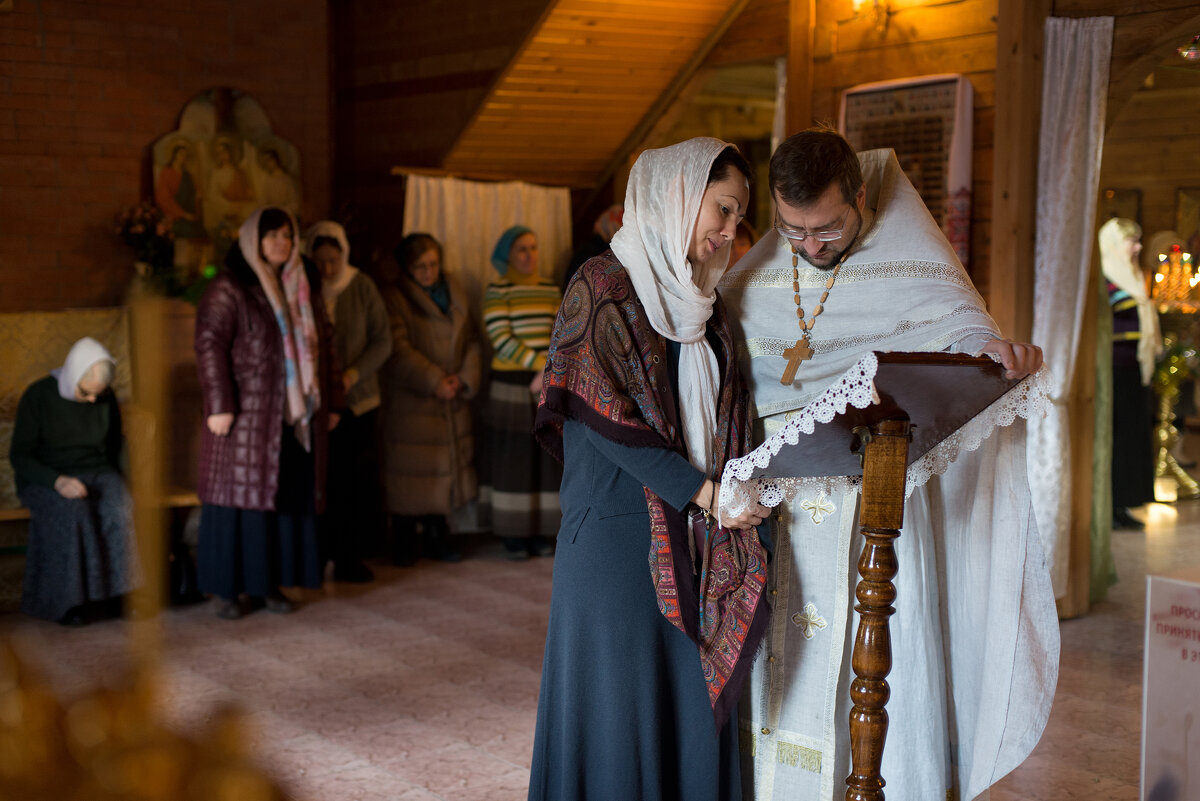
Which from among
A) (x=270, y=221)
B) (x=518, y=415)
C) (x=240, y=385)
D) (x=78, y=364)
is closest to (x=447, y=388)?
(x=518, y=415)

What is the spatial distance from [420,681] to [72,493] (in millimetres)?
1684

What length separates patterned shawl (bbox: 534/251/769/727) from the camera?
206 cm

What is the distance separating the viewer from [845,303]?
2324 millimetres

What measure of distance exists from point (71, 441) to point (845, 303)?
3.55m

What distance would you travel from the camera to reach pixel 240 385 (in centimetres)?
465

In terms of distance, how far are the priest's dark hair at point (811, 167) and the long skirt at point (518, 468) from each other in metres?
3.82

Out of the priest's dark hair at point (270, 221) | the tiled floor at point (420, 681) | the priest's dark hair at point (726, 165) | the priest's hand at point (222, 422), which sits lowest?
the tiled floor at point (420, 681)

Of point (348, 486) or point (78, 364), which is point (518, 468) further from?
point (78, 364)

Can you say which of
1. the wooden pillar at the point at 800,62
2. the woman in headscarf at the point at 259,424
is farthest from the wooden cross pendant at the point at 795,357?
the wooden pillar at the point at 800,62

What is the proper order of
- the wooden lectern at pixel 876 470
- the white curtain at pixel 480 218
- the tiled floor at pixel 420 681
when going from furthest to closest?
1. the white curtain at pixel 480 218
2. the tiled floor at pixel 420 681
3. the wooden lectern at pixel 876 470

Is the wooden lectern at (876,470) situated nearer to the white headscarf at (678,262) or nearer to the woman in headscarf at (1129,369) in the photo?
the white headscarf at (678,262)

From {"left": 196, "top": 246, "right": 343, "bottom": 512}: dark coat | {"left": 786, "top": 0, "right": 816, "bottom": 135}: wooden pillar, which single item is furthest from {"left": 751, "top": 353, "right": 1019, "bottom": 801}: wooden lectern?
{"left": 786, "top": 0, "right": 816, "bottom": 135}: wooden pillar

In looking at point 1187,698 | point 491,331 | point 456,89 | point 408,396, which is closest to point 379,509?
point 408,396

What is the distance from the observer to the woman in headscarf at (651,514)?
6.77ft
